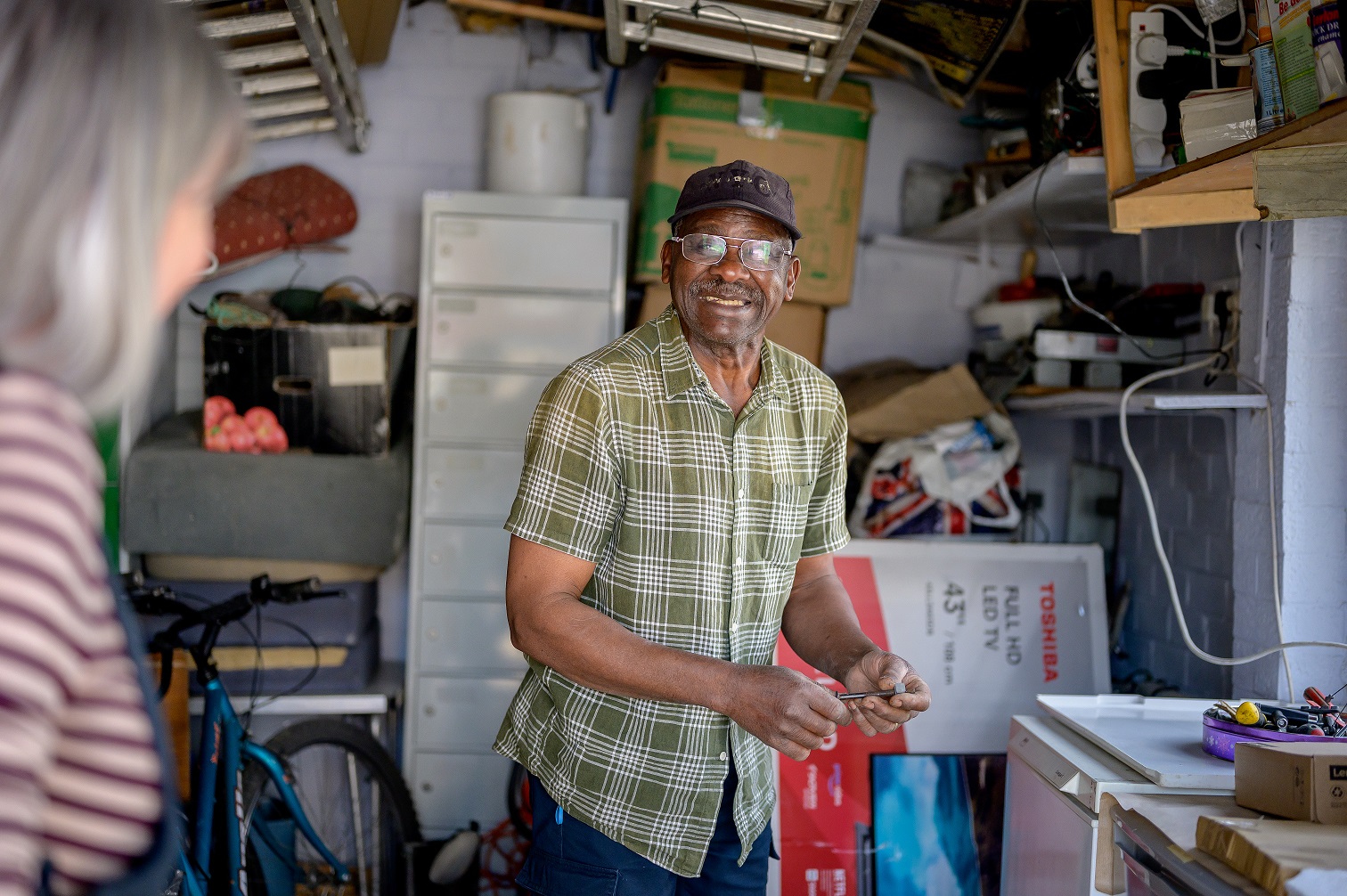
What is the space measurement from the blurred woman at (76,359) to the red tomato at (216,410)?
8.34ft

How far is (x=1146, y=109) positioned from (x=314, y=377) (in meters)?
2.24

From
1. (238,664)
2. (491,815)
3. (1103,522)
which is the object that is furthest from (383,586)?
(1103,522)

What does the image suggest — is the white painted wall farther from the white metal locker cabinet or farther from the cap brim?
the white metal locker cabinet

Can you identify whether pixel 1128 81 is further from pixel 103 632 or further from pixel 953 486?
pixel 103 632

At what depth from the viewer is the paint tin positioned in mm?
1617

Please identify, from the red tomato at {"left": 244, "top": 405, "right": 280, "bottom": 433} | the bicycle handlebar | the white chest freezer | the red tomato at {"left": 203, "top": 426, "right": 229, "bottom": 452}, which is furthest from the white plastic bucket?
the white chest freezer

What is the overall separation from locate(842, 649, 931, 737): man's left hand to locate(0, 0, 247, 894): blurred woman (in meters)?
1.07

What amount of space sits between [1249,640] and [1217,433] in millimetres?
666

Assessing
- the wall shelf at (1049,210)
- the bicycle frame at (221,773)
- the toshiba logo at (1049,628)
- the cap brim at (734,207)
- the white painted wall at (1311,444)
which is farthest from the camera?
the toshiba logo at (1049,628)

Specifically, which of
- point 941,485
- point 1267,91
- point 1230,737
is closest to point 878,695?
point 1230,737

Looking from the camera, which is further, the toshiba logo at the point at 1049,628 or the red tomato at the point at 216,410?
the red tomato at the point at 216,410

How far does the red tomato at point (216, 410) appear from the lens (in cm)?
309

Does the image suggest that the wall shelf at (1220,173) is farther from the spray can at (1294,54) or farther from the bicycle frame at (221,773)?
the bicycle frame at (221,773)

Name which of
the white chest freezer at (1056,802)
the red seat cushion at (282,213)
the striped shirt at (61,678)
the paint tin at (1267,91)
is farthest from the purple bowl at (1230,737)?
the red seat cushion at (282,213)
